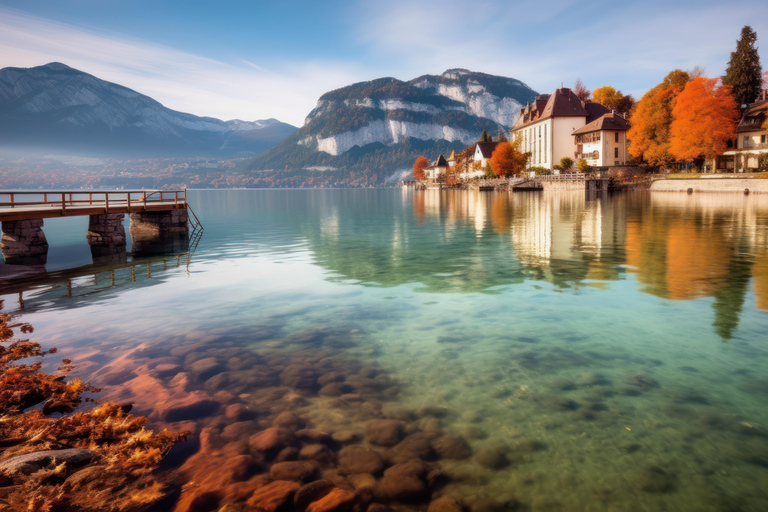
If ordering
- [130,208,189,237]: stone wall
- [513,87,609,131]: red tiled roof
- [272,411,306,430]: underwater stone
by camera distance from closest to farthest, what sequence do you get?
[272,411,306,430]: underwater stone, [130,208,189,237]: stone wall, [513,87,609,131]: red tiled roof

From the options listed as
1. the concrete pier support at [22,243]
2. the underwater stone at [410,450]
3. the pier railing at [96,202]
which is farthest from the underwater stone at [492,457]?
the concrete pier support at [22,243]

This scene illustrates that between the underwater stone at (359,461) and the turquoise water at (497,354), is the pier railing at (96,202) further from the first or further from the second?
the underwater stone at (359,461)

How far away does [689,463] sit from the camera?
563 cm

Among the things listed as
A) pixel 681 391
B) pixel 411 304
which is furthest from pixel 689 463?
pixel 411 304

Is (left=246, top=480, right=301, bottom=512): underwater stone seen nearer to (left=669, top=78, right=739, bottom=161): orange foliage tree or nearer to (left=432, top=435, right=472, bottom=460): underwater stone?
(left=432, top=435, right=472, bottom=460): underwater stone

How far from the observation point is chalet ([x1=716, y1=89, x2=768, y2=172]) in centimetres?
7631

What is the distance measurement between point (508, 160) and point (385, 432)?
384ft

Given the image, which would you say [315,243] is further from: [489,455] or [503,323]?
[489,455]

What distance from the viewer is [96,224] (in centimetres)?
3173

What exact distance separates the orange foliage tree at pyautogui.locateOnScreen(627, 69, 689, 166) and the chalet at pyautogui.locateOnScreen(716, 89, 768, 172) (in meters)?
9.15

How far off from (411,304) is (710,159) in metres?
89.4

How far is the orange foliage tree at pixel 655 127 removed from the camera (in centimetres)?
8281

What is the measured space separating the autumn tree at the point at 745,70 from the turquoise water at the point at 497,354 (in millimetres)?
89097

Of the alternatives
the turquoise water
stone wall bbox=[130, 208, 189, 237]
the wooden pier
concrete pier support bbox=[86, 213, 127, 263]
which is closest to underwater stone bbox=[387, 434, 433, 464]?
the turquoise water
